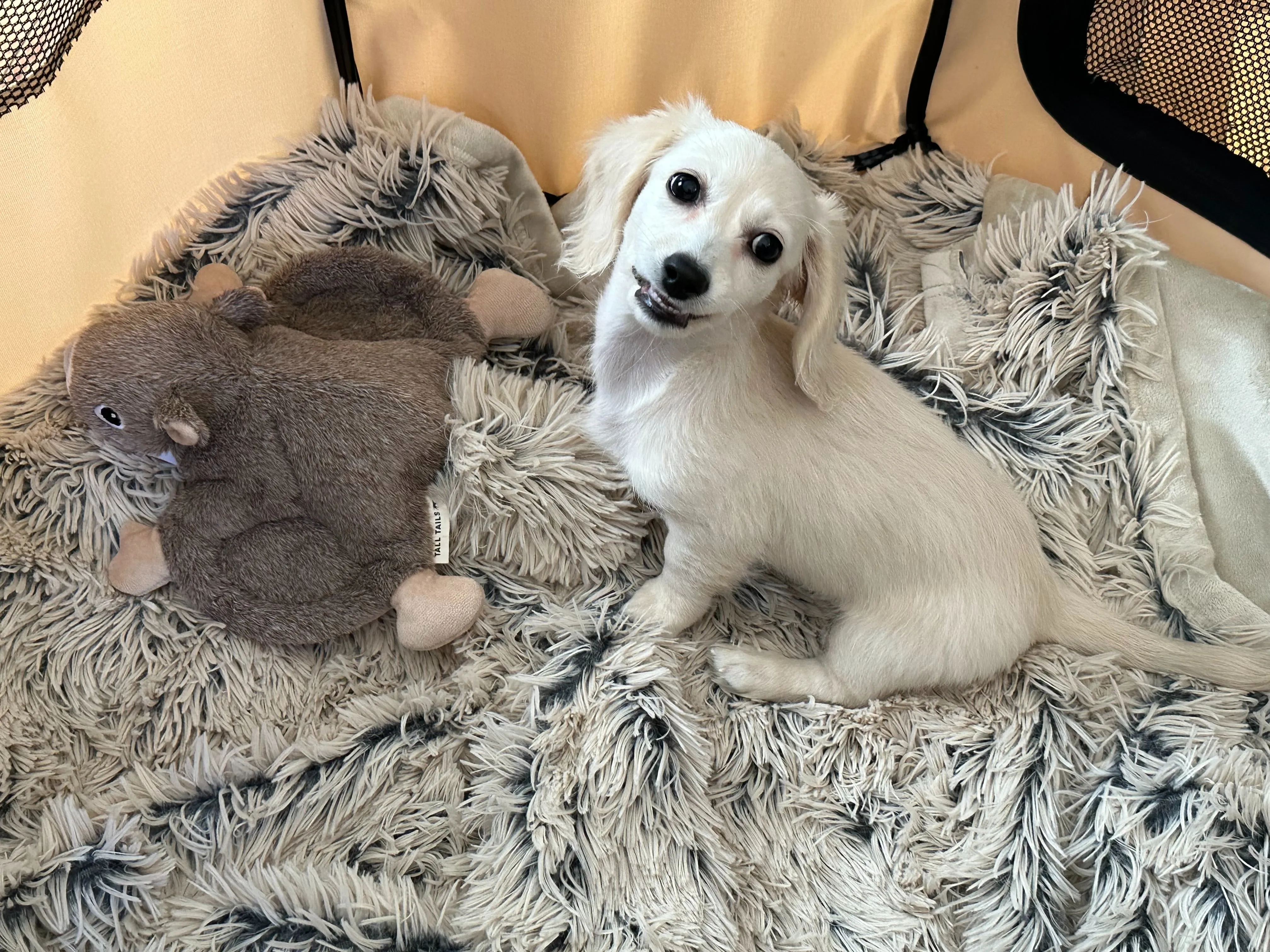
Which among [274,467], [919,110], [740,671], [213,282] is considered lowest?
[740,671]

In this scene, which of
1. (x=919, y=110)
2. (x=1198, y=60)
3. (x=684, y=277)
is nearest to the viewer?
(x=684, y=277)

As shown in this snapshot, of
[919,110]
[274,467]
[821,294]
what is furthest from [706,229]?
[919,110]

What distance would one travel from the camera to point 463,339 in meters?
1.53

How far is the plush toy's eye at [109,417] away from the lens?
1282 mm

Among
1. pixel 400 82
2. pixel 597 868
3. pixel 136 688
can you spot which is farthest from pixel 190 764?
pixel 400 82

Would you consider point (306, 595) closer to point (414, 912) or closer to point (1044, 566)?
point (414, 912)

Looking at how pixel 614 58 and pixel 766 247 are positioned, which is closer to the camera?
pixel 766 247

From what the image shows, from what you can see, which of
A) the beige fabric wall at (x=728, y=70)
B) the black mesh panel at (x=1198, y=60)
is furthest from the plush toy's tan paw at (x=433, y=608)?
the black mesh panel at (x=1198, y=60)

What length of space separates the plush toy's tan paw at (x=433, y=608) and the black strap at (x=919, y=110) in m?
1.14

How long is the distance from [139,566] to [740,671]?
0.88 meters

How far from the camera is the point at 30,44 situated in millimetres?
1025

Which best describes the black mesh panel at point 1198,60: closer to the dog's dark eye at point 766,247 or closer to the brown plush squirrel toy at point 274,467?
the dog's dark eye at point 766,247

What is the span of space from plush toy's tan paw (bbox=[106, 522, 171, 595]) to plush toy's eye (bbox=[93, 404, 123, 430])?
0.16 metres

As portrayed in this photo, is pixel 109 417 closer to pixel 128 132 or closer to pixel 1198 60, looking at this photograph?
pixel 128 132
